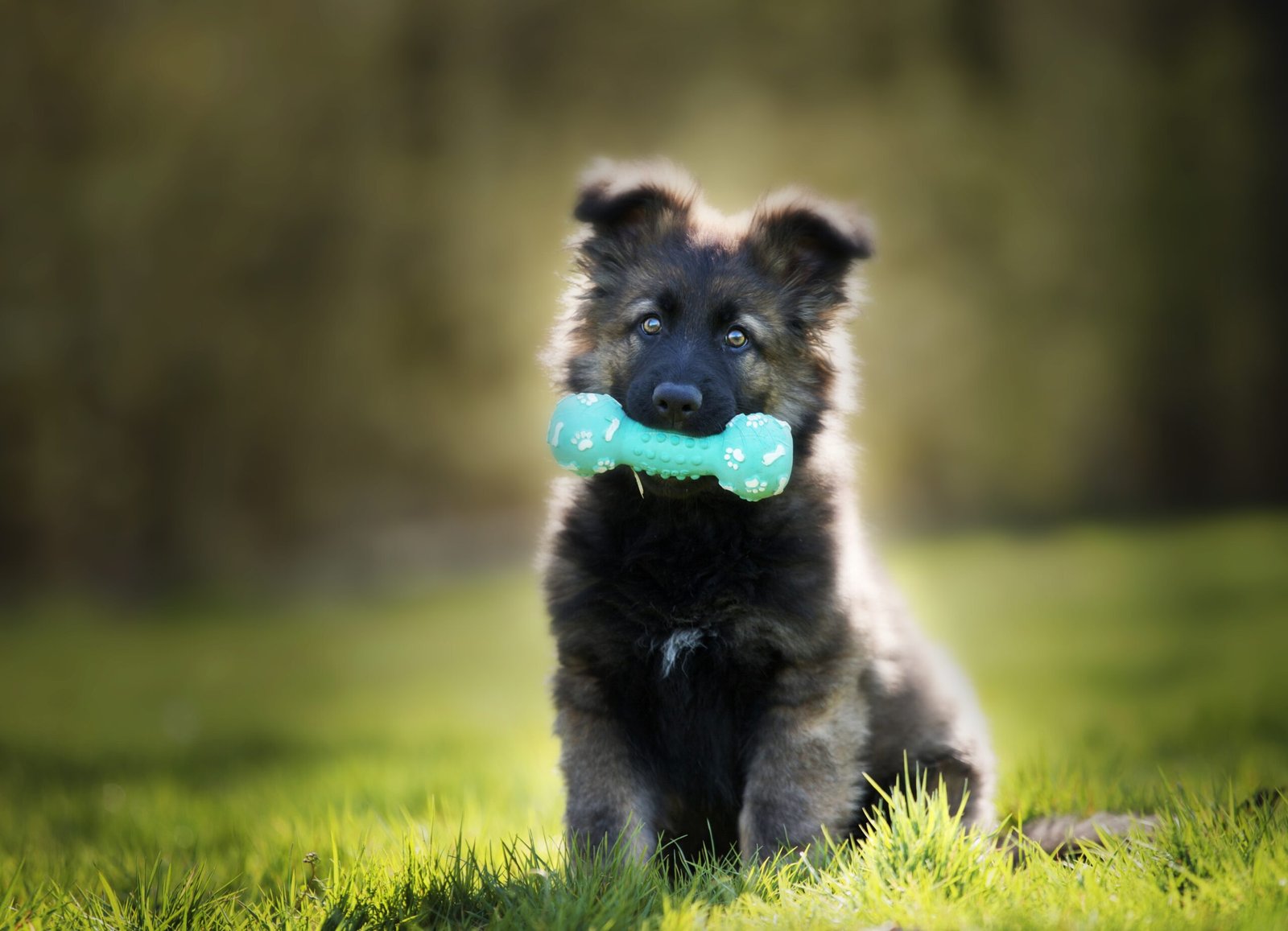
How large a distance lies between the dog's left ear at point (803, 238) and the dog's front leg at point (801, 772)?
4.58 ft

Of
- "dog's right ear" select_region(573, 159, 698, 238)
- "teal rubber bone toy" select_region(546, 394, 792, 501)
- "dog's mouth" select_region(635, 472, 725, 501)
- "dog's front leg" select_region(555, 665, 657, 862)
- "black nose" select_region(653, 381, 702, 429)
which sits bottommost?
"dog's front leg" select_region(555, 665, 657, 862)

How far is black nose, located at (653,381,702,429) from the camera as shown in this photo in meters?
3.43

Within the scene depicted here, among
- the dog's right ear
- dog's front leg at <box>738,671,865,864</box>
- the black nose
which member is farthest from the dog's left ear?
dog's front leg at <box>738,671,865,864</box>

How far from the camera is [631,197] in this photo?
4008 mm

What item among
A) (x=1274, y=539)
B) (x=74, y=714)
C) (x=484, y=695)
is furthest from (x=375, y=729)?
(x=1274, y=539)

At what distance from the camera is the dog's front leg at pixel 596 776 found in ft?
11.4

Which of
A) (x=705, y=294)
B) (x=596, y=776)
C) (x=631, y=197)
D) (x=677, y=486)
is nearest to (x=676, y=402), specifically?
(x=677, y=486)

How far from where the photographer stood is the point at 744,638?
138 inches

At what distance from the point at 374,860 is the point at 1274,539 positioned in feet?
28.5

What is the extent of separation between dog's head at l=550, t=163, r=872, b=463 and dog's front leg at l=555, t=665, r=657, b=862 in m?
0.95

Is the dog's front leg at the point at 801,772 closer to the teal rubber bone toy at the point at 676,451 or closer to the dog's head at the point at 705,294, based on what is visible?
the teal rubber bone toy at the point at 676,451

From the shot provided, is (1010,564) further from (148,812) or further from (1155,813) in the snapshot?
(148,812)

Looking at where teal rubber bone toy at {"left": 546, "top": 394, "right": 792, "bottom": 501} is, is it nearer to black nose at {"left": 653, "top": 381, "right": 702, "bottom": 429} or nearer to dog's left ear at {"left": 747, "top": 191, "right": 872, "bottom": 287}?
black nose at {"left": 653, "top": 381, "right": 702, "bottom": 429}

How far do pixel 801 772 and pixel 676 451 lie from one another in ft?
3.36
